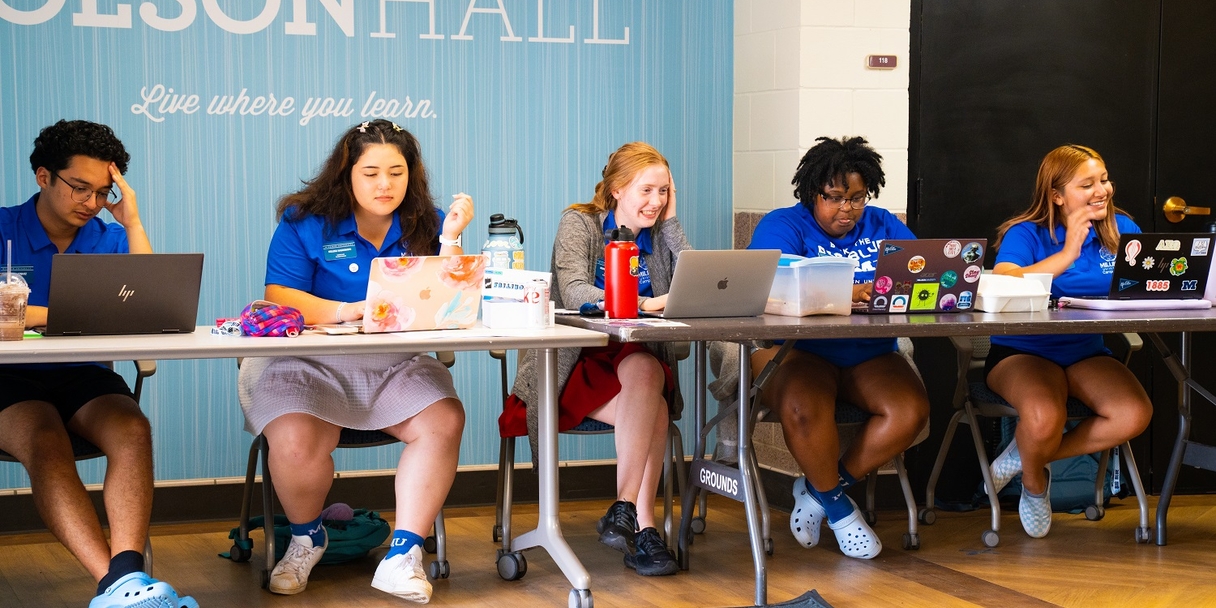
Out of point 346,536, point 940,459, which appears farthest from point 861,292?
point 346,536

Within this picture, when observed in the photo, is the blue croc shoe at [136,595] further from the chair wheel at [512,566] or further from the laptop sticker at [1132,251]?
the laptop sticker at [1132,251]

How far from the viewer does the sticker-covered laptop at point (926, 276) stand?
307cm

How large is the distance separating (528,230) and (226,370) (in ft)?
3.63

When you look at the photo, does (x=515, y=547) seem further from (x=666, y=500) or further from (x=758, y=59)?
(x=758, y=59)

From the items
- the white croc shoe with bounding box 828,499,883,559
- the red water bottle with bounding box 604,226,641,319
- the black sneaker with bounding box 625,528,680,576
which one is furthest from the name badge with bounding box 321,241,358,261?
the white croc shoe with bounding box 828,499,883,559

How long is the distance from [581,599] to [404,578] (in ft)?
1.36

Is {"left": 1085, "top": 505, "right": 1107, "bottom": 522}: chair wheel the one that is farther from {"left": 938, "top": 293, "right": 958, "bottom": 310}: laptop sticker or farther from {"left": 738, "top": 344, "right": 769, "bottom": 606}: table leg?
{"left": 738, "top": 344, "right": 769, "bottom": 606}: table leg

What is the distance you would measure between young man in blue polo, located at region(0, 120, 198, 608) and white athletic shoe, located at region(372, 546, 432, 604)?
453 millimetres

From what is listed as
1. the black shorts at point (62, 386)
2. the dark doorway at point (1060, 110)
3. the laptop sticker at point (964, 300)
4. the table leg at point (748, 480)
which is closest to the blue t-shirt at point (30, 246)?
the black shorts at point (62, 386)

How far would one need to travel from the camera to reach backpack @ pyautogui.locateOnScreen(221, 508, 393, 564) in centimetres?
328

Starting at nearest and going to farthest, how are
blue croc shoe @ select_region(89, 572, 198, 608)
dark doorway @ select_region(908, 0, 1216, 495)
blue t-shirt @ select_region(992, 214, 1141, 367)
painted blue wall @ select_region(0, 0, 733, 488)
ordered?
blue croc shoe @ select_region(89, 572, 198, 608) → blue t-shirt @ select_region(992, 214, 1141, 367) → painted blue wall @ select_region(0, 0, 733, 488) → dark doorway @ select_region(908, 0, 1216, 495)

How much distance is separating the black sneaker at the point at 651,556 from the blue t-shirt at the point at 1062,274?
1.33 m

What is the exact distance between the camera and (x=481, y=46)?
166 inches

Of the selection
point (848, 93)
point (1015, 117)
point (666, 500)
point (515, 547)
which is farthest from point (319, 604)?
point (1015, 117)
